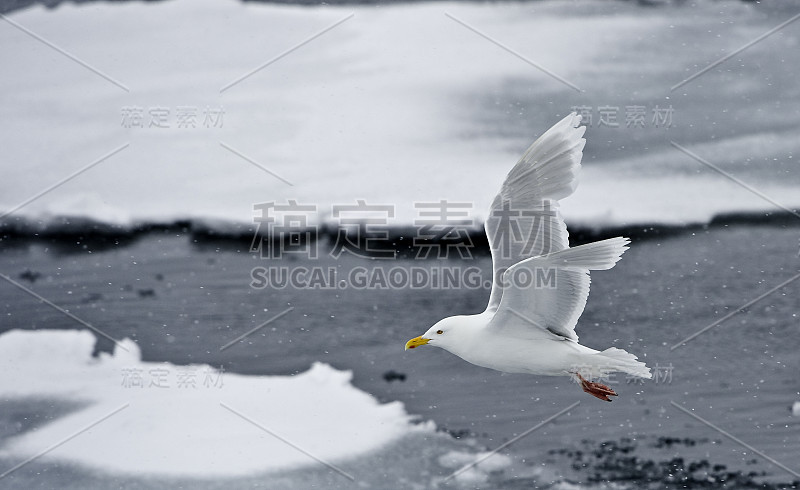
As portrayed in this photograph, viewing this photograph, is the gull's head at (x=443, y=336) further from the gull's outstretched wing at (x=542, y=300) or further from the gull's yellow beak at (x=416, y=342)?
the gull's outstretched wing at (x=542, y=300)

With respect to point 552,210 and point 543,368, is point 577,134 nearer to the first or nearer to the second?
point 552,210

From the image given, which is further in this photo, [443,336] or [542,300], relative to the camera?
[443,336]

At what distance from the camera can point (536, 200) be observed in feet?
7.57

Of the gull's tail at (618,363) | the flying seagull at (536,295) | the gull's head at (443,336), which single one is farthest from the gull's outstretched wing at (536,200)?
the gull's tail at (618,363)

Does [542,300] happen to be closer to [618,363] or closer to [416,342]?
[618,363]

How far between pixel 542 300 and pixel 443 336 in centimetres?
29

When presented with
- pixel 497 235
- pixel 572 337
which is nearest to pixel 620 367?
pixel 572 337

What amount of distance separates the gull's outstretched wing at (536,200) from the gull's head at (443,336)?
0.35 ft

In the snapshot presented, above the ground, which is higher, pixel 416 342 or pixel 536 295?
pixel 536 295

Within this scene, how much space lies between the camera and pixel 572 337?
2371mm

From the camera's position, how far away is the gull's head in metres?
2.40

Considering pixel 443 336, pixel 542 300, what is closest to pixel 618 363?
pixel 542 300

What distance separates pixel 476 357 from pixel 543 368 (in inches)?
7.0

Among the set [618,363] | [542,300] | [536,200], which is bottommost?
[618,363]
